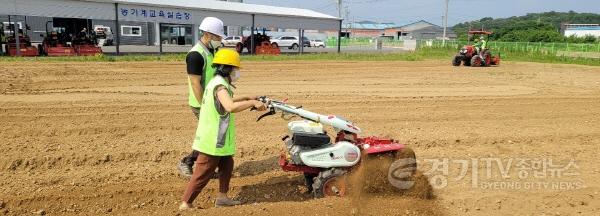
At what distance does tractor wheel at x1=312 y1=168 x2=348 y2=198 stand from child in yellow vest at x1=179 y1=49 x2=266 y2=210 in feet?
2.91

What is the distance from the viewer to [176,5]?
98.6 feet

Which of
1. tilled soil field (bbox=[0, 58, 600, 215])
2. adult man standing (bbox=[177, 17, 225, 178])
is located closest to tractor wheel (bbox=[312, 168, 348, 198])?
tilled soil field (bbox=[0, 58, 600, 215])

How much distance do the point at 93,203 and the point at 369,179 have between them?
8.68 ft

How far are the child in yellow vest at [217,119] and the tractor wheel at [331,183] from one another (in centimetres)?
89

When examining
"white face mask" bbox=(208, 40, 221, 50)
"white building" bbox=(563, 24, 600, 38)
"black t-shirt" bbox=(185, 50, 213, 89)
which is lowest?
"black t-shirt" bbox=(185, 50, 213, 89)

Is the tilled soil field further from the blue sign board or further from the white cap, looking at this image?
the blue sign board

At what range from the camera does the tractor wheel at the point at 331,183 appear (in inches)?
181

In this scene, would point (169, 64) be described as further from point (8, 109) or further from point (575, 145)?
point (575, 145)

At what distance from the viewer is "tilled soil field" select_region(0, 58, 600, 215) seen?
4.75m

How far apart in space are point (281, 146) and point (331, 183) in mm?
2378

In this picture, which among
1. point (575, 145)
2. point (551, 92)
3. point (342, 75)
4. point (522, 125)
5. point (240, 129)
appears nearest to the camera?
point (575, 145)

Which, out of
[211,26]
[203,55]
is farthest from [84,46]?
[211,26]

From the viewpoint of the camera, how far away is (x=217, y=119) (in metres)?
4.19

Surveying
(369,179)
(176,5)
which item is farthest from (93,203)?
→ (176,5)
